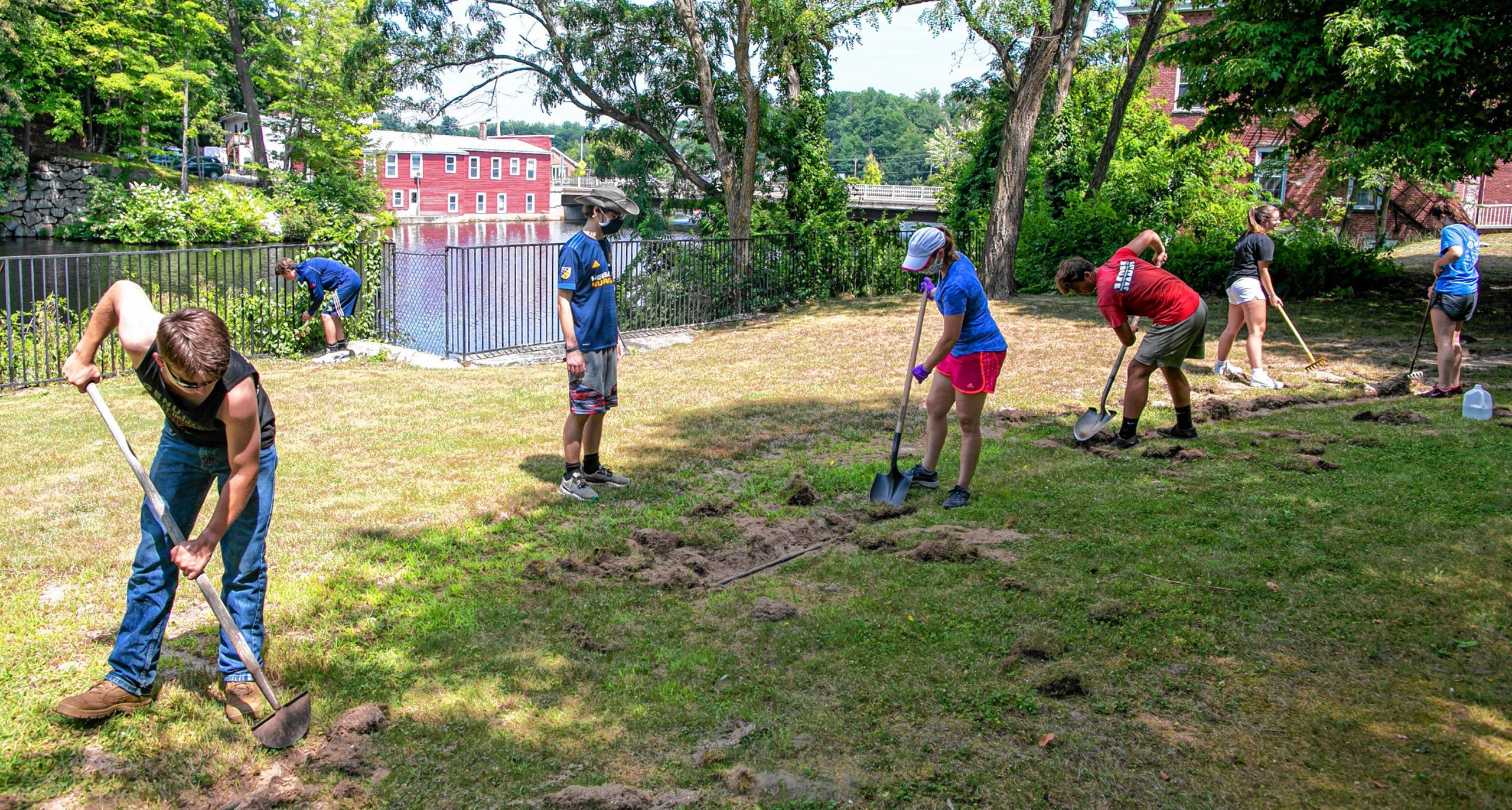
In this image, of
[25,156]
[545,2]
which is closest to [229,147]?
[25,156]

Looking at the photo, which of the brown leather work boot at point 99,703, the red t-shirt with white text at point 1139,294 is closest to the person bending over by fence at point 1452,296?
the red t-shirt with white text at point 1139,294

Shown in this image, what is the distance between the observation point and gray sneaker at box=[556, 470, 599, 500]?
22.3 feet

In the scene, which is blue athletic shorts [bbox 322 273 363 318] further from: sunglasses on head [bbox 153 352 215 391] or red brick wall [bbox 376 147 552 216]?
red brick wall [bbox 376 147 552 216]

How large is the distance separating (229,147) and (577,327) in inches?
2821

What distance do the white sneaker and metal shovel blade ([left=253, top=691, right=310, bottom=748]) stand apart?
8.73 meters

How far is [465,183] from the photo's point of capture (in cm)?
7975

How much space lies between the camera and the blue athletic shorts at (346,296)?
13.9 meters

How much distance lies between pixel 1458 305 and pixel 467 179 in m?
78.2

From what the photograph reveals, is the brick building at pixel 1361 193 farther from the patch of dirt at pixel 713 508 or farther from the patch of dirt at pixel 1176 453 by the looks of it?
the patch of dirt at pixel 713 508

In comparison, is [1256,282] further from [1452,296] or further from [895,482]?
[895,482]

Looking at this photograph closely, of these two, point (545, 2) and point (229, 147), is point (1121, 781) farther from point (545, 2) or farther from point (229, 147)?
point (229, 147)

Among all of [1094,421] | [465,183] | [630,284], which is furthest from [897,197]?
[1094,421]

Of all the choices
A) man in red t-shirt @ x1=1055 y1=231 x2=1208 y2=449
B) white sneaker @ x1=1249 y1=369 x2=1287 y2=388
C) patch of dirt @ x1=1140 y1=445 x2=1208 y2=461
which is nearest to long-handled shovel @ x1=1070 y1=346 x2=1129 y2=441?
man in red t-shirt @ x1=1055 y1=231 x2=1208 y2=449

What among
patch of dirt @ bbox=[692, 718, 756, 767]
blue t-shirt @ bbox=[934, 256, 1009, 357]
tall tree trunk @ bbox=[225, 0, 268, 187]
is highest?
tall tree trunk @ bbox=[225, 0, 268, 187]
